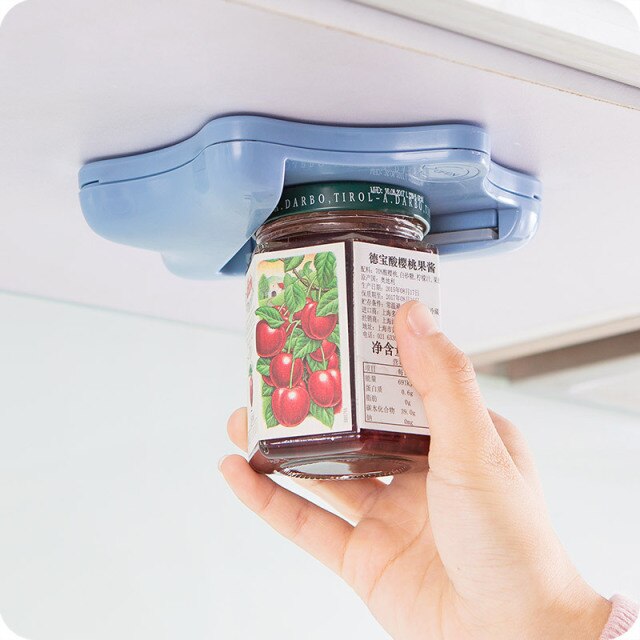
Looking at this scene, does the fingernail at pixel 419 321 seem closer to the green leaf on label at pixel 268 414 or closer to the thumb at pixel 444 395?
the thumb at pixel 444 395

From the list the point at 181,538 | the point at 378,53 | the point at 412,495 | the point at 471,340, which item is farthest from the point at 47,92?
the point at 471,340

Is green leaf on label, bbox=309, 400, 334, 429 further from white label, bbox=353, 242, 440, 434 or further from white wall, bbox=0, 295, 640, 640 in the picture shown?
white wall, bbox=0, 295, 640, 640

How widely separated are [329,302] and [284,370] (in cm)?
5

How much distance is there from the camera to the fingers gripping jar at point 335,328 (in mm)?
598

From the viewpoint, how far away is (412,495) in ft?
2.79

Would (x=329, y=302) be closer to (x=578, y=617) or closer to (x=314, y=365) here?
(x=314, y=365)

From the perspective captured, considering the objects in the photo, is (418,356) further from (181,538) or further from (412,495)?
(181,538)

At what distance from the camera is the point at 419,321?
0.62 metres

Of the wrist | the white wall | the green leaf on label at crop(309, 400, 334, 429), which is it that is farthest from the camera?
the white wall

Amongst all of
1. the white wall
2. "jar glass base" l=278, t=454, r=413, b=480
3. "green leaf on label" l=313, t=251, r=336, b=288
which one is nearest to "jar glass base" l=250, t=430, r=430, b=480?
"jar glass base" l=278, t=454, r=413, b=480

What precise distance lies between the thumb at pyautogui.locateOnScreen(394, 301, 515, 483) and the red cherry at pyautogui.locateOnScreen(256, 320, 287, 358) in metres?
0.08

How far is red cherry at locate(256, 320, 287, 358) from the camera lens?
24.6 inches

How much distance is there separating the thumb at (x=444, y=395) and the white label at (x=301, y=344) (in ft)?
0.15

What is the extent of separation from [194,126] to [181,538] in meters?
0.57
